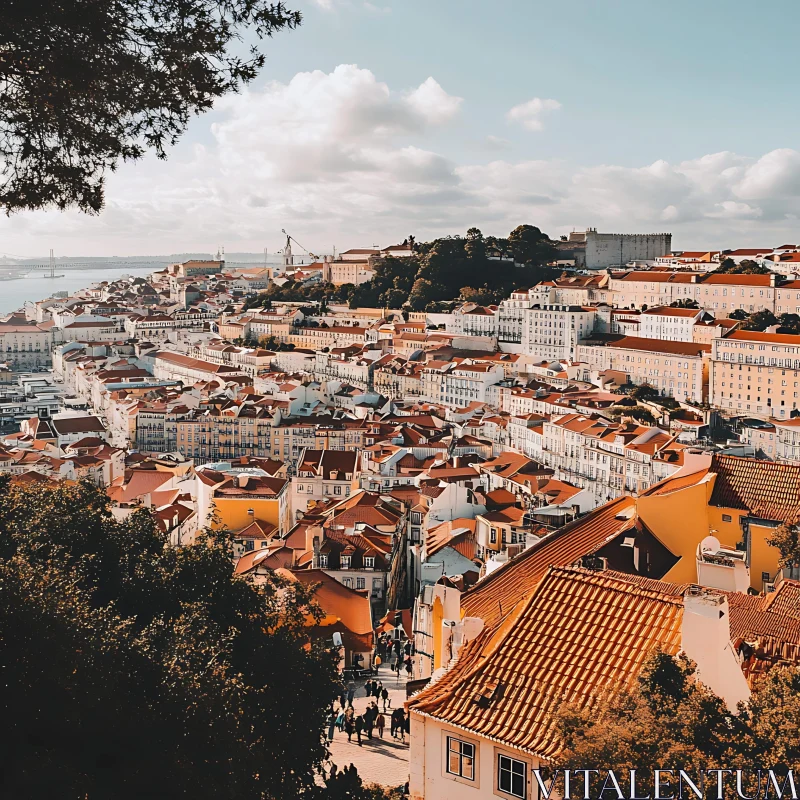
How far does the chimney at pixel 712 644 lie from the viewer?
16.5 ft

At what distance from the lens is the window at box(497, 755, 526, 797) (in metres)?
5.01

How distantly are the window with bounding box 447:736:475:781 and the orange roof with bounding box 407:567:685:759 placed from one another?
13cm

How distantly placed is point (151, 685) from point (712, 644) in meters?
4.10

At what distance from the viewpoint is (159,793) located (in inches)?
235

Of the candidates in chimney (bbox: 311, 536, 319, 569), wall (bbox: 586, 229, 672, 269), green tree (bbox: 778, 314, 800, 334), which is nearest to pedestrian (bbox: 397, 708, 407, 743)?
chimney (bbox: 311, 536, 319, 569)

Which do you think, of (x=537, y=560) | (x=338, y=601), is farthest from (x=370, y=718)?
(x=338, y=601)

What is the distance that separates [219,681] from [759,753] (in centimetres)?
453

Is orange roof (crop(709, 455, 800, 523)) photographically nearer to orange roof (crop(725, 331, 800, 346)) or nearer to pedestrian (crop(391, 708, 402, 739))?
pedestrian (crop(391, 708, 402, 739))

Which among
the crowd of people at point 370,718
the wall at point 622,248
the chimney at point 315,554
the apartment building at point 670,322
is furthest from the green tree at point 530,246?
the crowd of people at point 370,718

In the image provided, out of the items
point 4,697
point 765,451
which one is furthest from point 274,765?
point 765,451

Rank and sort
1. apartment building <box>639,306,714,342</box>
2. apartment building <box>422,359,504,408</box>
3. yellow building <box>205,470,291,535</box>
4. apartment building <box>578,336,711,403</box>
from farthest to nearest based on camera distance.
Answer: apartment building <box>639,306,714,342</box>
apartment building <box>422,359,504,408</box>
apartment building <box>578,336,711,403</box>
yellow building <box>205,470,291,535</box>

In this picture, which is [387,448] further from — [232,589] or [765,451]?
[232,589]

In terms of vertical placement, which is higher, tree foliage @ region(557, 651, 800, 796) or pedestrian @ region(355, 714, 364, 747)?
tree foliage @ region(557, 651, 800, 796)

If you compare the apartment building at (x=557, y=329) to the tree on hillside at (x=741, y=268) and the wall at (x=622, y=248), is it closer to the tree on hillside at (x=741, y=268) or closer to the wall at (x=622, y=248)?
the tree on hillside at (x=741, y=268)
